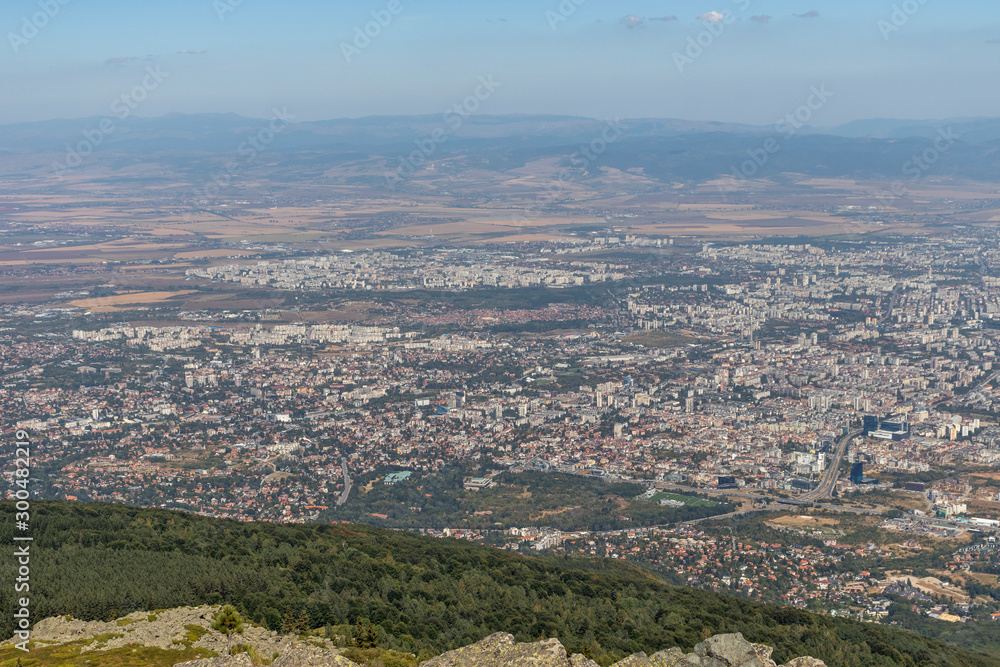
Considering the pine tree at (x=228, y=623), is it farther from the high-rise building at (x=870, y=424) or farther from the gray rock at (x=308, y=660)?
the high-rise building at (x=870, y=424)

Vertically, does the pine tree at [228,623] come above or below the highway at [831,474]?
above

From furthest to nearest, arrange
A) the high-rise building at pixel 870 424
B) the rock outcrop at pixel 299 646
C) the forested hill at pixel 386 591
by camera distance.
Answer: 1. the high-rise building at pixel 870 424
2. the forested hill at pixel 386 591
3. the rock outcrop at pixel 299 646

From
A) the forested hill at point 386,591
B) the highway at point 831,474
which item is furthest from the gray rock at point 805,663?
the highway at point 831,474

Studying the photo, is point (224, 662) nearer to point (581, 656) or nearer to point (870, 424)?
point (581, 656)

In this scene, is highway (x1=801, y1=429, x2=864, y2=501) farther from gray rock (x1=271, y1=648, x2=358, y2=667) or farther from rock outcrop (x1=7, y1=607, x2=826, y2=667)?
gray rock (x1=271, y1=648, x2=358, y2=667)

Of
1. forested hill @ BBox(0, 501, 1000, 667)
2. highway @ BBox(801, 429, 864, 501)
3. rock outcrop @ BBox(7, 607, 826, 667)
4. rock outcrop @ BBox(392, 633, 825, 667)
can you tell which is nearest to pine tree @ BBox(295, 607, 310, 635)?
forested hill @ BBox(0, 501, 1000, 667)

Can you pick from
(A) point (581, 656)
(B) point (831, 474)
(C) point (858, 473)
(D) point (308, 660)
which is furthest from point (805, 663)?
(B) point (831, 474)
